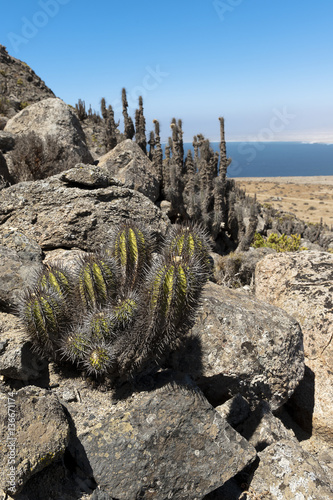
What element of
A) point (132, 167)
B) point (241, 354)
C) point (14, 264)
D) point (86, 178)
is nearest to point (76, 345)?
point (14, 264)

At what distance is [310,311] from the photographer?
16.1 feet

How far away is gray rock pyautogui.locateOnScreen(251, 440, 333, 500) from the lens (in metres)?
2.94

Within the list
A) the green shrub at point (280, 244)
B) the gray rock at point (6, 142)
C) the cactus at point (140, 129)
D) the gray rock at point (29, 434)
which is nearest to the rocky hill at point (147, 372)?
the gray rock at point (29, 434)

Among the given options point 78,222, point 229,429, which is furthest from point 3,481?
point 78,222

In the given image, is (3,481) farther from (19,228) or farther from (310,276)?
(310,276)

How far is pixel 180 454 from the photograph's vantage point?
109 inches

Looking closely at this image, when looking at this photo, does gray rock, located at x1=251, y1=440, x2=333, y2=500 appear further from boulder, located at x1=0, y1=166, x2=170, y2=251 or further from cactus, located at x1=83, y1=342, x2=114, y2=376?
boulder, located at x1=0, y1=166, x2=170, y2=251

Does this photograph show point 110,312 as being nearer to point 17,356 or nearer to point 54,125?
point 17,356

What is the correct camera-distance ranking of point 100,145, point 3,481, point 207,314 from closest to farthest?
point 3,481, point 207,314, point 100,145

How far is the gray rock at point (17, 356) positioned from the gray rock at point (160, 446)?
0.52 m

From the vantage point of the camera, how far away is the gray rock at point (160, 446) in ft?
8.66

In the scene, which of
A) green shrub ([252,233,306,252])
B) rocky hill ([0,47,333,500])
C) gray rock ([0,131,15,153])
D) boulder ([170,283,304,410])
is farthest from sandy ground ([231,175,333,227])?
boulder ([170,283,304,410])

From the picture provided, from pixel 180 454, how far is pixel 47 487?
1059 mm

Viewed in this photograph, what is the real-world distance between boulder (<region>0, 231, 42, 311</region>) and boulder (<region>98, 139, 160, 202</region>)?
294 inches
